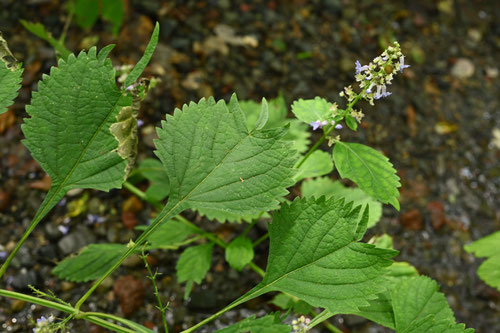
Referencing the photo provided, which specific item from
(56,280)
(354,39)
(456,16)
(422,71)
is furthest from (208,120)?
(456,16)

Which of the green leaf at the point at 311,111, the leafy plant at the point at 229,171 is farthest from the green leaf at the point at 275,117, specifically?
the leafy plant at the point at 229,171

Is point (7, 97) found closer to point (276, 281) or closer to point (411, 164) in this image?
point (276, 281)

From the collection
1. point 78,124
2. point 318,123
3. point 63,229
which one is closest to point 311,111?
point 318,123

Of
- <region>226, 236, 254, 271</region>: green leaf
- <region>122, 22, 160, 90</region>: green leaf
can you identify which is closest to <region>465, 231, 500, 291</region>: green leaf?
<region>226, 236, 254, 271</region>: green leaf

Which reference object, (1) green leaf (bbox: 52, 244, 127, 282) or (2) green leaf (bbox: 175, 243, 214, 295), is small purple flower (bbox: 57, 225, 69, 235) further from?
(2) green leaf (bbox: 175, 243, 214, 295)

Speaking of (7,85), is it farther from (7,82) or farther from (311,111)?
(311,111)
